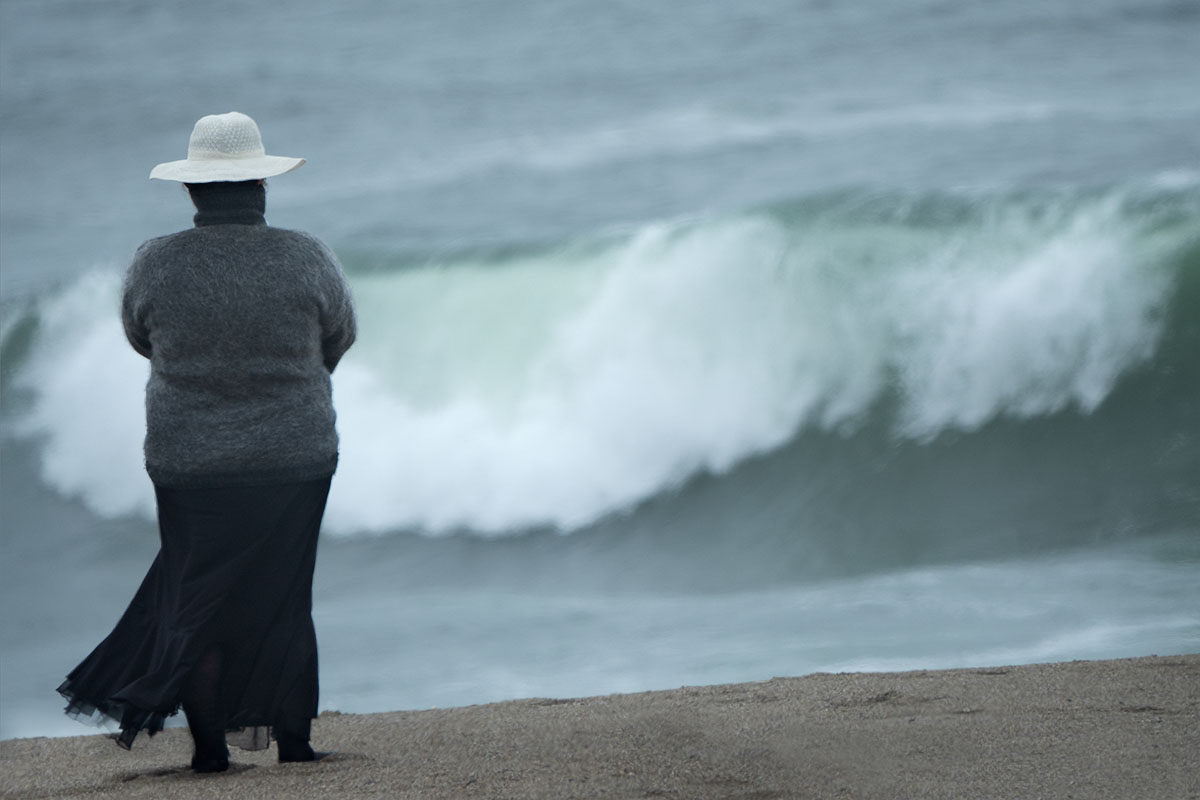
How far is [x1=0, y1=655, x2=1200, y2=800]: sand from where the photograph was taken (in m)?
2.50

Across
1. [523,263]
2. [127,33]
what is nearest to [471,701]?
[523,263]

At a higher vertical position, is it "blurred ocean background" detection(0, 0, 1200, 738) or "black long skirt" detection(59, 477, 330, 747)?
"blurred ocean background" detection(0, 0, 1200, 738)

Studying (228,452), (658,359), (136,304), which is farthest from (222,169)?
(658,359)

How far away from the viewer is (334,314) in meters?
2.65

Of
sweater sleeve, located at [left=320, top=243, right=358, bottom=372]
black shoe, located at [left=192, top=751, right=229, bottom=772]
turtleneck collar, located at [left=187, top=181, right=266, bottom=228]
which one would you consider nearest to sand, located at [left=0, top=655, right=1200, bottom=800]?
black shoe, located at [left=192, top=751, right=229, bottom=772]

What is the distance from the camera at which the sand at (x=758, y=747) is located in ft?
8.21

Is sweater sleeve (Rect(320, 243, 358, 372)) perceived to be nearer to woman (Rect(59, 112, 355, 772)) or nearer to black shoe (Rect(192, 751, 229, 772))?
woman (Rect(59, 112, 355, 772))

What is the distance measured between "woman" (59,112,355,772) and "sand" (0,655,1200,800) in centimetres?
19

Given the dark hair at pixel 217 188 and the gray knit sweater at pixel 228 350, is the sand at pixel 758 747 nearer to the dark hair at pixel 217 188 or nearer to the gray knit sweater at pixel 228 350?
the gray knit sweater at pixel 228 350

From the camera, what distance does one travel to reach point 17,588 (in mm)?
5926

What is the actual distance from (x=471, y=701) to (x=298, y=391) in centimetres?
202

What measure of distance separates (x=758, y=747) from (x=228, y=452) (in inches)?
48.1

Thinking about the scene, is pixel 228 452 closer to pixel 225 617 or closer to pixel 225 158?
pixel 225 617

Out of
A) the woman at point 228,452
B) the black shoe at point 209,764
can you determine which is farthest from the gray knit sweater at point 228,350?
the black shoe at point 209,764
